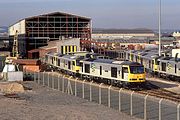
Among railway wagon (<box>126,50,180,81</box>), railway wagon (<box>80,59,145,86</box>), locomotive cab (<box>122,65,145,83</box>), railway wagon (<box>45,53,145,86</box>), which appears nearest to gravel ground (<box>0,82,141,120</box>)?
locomotive cab (<box>122,65,145,83</box>)

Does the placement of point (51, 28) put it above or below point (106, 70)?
above

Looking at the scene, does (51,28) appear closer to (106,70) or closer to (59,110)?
(106,70)

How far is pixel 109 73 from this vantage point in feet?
156

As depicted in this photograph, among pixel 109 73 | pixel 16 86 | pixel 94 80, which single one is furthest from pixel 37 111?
pixel 94 80

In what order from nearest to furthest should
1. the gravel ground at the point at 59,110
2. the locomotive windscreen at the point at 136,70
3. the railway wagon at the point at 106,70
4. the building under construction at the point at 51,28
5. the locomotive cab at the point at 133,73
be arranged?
1. the gravel ground at the point at 59,110
2. the locomotive cab at the point at 133,73
3. the locomotive windscreen at the point at 136,70
4. the railway wagon at the point at 106,70
5. the building under construction at the point at 51,28

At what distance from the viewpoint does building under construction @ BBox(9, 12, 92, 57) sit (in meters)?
103

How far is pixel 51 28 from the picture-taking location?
347ft

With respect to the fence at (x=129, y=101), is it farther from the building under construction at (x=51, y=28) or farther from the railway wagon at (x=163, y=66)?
the building under construction at (x=51, y=28)

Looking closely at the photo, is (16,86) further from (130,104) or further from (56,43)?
(56,43)

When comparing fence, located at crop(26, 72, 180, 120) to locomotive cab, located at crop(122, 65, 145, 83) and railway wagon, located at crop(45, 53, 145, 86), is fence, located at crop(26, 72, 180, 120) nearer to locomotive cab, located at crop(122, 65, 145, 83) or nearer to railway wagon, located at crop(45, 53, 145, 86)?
locomotive cab, located at crop(122, 65, 145, 83)

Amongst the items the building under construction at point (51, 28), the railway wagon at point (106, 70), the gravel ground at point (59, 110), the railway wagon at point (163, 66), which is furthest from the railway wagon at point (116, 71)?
the building under construction at point (51, 28)

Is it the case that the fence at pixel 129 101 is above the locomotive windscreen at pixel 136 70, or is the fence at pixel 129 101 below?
below

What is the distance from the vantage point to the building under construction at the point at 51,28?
10331cm

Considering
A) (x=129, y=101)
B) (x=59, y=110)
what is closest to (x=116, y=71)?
(x=59, y=110)
